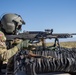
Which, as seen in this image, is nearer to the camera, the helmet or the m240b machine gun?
the helmet

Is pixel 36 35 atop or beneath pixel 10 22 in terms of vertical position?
beneath

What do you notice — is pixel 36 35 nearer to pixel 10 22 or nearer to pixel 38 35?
pixel 38 35

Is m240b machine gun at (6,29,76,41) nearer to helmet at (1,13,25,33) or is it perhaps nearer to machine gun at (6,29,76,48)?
machine gun at (6,29,76,48)

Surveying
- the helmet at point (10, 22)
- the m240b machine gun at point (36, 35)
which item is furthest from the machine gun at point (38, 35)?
the helmet at point (10, 22)

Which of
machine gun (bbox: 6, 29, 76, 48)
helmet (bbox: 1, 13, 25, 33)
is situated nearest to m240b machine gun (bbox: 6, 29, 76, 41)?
machine gun (bbox: 6, 29, 76, 48)

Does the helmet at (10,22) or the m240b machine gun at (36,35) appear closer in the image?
the helmet at (10,22)

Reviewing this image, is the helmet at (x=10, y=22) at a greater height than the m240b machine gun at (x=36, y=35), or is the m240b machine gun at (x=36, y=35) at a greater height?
the helmet at (x=10, y=22)

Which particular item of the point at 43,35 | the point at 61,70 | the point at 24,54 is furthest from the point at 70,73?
the point at 43,35

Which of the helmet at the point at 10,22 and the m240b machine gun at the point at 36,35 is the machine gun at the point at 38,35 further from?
the helmet at the point at 10,22

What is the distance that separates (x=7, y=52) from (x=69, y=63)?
5.78 feet

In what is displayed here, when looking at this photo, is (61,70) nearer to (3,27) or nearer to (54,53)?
(54,53)

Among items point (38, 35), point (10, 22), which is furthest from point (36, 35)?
point (10, 22)

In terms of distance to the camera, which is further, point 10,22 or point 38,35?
point 38,35

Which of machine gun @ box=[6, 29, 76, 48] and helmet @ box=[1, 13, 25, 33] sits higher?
helmet @ box=[1, 13, 25, 33]
